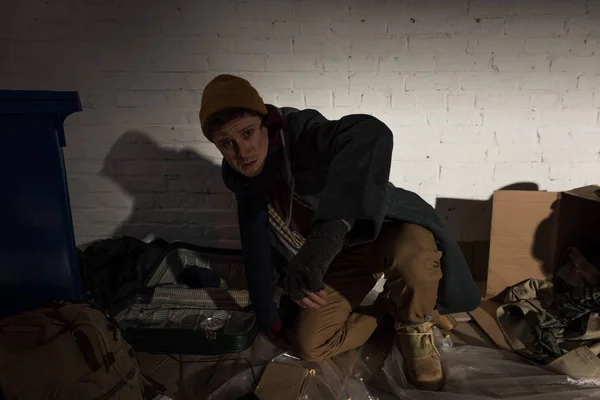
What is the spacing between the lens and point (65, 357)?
85 cm

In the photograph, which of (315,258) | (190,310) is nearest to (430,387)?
(315,258)

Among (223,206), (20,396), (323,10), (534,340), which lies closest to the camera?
(20,396)

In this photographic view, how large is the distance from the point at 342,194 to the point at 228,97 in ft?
1.27

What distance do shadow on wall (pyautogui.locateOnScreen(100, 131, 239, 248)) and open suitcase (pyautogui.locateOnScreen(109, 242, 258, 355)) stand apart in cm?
10

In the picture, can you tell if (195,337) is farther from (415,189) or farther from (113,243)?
(415,189)

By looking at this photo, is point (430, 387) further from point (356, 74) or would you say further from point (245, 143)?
point (356, 74)

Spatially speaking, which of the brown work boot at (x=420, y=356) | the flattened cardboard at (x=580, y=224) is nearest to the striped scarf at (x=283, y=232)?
the brown work boot at (x=420, y=356)

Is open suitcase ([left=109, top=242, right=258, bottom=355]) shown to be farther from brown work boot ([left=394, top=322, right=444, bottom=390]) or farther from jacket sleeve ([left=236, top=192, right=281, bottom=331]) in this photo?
brown work boot ([left=394, top=322, right=444, bottom=390])

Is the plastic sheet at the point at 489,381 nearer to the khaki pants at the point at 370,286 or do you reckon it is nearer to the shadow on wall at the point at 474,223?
the khaki pants at the point at 370,286

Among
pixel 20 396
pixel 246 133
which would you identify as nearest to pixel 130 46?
pixel 246 133

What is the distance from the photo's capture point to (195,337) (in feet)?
3.98

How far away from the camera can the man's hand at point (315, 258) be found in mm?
788

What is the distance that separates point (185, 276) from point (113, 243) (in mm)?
355

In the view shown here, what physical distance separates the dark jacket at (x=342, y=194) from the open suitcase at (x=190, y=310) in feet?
0.47
